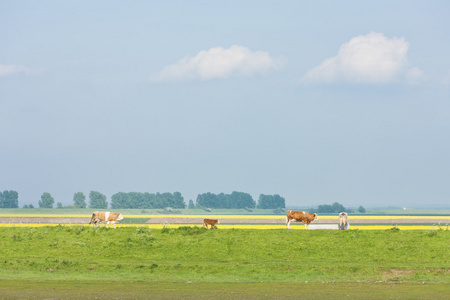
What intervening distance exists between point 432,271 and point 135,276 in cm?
1864

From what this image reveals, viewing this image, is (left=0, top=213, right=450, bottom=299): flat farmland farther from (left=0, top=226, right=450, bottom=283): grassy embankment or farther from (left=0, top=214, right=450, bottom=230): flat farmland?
(left=0, top=214, right=450, bottom=230): flat farmland

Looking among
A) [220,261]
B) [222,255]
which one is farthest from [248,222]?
[220,261]

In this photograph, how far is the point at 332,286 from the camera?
34.0 m

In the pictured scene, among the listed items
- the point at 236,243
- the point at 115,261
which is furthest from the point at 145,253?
the point at 236,243

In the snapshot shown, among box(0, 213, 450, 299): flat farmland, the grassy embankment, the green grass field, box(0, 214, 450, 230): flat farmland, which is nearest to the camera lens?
box(0, 213, 450, 299): flat farmland

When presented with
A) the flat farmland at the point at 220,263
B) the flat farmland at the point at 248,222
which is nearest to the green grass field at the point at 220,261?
the flat farmland at the point at 220,263

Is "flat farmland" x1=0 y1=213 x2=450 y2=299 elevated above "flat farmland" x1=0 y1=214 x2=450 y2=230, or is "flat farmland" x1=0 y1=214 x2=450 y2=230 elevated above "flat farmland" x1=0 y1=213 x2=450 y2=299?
"flat farmland" x1=0 y1=214 x2=450 y2=230

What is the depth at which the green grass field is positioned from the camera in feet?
110

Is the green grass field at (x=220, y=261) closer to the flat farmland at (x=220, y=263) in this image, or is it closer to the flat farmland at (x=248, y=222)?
the flat farmland at (x=220, y=263)

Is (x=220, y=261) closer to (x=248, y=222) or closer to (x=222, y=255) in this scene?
(x=222, y=255)

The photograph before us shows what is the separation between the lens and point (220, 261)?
4475cm

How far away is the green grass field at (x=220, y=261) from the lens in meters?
33.4

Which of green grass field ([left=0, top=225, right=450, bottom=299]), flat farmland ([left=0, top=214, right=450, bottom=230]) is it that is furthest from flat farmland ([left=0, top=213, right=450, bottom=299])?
flat farmland ([left=0, top=214, right=450, bottom=230])

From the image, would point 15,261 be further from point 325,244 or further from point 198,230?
point 325,244
